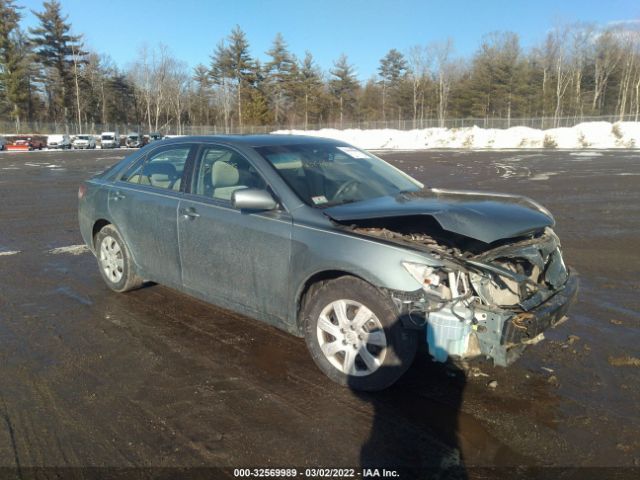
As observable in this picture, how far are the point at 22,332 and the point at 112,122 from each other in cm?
8624

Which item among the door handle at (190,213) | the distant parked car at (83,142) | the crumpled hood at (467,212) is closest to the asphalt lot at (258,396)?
the door handle at (190,213)

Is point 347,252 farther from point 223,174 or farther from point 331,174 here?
point 223,174

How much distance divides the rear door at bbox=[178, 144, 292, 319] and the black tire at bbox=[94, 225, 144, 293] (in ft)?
3.45

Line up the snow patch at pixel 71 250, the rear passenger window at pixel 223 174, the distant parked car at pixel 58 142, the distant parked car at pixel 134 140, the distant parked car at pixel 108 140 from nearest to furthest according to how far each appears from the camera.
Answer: the rear passenger window at pixel 223 174 < the snow patch at pixel 71 250 < the distant parked car at pixel 58 142 < the distant parked car at pixel 108 140 < the distant parked car at pixel 134 140

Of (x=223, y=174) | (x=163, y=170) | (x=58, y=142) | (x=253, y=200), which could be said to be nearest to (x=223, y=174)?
(x=223, y=174)

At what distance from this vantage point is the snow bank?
136 ft

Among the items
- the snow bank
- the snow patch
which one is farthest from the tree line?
the snow patch

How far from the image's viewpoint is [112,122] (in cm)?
8250

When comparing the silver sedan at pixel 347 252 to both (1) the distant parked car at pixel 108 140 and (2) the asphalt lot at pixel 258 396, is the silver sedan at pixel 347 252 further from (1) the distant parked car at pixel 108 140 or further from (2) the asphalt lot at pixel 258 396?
(1) the distant parked car at pixel 108 140

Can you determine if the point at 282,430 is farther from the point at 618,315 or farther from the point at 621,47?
the point at 621,47

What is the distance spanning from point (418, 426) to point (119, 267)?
3.68m

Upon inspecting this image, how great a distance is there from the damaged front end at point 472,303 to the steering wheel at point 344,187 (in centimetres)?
74

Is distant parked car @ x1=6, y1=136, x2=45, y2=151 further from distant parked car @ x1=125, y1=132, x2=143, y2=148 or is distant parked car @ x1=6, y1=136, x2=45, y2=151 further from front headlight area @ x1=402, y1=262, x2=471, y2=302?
front headlight area @ x1=402, y1=262, x2=471, y2=302

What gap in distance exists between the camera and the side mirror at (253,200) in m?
3.77
